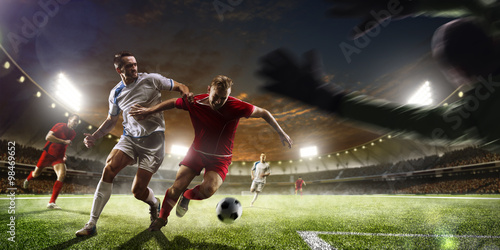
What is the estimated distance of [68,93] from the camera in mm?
19438

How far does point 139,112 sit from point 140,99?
0.38 meters

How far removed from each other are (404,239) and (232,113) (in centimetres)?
259

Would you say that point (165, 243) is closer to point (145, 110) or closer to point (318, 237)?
point (145, 110)

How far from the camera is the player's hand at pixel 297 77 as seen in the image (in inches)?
52.4

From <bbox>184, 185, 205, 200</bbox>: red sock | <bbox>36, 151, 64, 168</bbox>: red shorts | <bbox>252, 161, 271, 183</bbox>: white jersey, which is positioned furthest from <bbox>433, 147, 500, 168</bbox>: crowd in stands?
<bbox>36, 151, 64, 168</bbox>: red shorts

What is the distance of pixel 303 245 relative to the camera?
2412mm

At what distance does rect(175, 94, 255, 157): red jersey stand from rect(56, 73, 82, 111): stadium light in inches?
811

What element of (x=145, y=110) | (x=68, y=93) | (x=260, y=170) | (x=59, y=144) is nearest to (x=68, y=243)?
(x=145, y=110)

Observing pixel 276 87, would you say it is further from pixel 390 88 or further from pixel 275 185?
pixel 275 185

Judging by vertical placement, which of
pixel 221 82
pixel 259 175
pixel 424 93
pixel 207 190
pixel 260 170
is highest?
pixel 424 93

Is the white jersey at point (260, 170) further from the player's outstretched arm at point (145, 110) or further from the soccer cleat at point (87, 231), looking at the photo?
the soccer cleat at point (87, 231)

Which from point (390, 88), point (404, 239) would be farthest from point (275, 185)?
point (404, 239)

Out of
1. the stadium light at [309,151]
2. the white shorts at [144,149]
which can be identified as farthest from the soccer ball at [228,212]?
the stadium light at [309,151]

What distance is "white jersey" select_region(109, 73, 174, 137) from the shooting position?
3277mm
